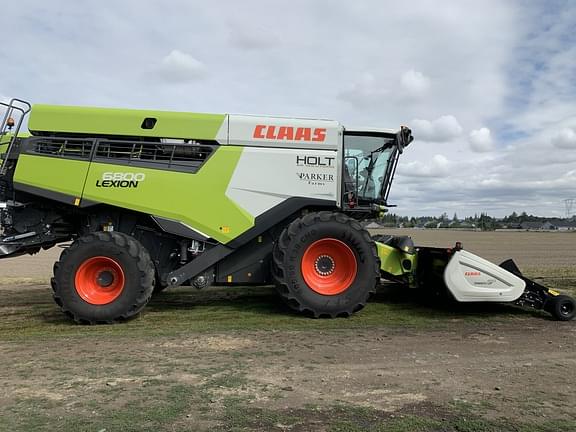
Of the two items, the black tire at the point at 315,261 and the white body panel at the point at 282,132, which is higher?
the white body panel at the point at 282,132

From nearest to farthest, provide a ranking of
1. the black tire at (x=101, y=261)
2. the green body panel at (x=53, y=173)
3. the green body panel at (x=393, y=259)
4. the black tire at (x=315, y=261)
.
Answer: the black tire at (x=101, y=261)
the green body panel at (x=53, y=173)
the black tire at (x=315, y=261)
the green body panel at (x=393, y=259)

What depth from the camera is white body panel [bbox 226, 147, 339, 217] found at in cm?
720

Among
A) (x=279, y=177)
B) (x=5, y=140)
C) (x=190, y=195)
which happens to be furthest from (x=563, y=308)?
(x=5, y=140)

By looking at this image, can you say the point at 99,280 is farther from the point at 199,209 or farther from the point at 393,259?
the point at 393,259

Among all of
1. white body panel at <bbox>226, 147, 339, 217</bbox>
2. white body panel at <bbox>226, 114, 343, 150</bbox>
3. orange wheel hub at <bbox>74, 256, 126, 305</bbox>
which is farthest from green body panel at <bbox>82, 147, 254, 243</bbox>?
orange wheel hub at <bbox>74, 256, 126, 305</bbox>

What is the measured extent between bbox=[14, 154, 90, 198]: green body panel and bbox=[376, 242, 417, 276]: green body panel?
14.9 ft

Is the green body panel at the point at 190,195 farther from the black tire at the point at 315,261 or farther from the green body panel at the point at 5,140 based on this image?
the green body panel at the point at 5,140

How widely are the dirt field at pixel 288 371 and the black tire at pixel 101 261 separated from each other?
24cm

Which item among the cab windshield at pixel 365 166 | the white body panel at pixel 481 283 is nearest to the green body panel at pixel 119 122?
the cab windshield at pixel 365 166

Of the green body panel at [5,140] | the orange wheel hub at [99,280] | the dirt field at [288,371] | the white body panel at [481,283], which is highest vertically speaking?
the green body panel at [5,140]

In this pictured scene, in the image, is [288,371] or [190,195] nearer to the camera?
[288,371]

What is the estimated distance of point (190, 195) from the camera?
7.08 metres

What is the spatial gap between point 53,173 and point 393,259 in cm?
520

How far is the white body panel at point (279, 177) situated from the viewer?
283 inches
